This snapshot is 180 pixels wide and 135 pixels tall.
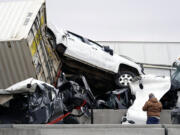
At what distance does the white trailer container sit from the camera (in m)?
9.47

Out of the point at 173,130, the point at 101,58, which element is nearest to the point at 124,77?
the point at 101,58

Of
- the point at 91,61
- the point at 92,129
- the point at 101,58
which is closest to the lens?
the point at 92,129

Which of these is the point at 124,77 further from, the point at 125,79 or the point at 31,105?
the point at 31,105

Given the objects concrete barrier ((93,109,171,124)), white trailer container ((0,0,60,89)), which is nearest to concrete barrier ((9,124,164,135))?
white trailer container ((0,0,60,89))

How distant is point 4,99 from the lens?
781cm

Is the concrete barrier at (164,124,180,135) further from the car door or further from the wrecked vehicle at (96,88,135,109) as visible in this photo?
the car door

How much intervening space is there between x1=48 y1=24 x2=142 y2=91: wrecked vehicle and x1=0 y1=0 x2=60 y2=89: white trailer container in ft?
1.84

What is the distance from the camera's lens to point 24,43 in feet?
30.4

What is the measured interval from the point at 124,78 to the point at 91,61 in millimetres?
1414

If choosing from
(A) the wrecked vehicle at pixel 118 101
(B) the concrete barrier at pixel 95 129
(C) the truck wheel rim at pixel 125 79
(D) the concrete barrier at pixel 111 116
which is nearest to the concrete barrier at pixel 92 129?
(B) the concrete barrier at pixel 95 129

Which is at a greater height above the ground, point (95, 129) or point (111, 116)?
point (95, 129)

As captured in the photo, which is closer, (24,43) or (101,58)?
(24,43)

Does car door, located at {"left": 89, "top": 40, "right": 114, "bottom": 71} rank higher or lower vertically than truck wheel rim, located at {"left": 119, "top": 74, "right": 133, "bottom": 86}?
higher

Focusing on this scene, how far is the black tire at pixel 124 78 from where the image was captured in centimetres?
1284
